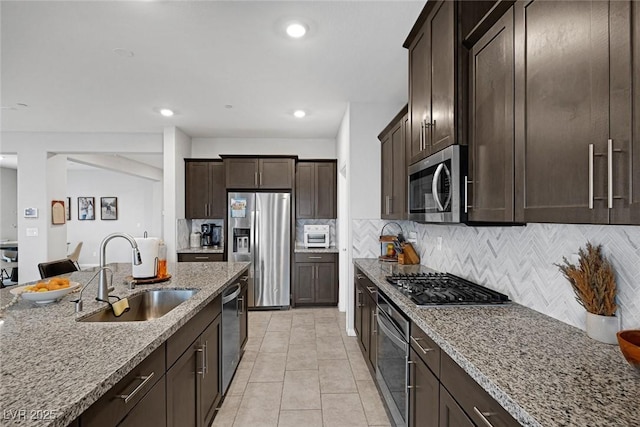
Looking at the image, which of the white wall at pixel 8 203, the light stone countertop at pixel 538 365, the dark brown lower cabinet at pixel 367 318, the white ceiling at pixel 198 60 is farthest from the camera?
the white wall at pixel 8 203

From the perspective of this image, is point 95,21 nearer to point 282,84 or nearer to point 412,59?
point 282,84

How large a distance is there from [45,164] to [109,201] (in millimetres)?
4694

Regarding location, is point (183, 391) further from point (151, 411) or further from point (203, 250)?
point (203, 250)

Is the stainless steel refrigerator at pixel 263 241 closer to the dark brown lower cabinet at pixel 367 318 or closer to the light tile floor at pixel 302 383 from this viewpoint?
the light tile floor at pixel 302 383

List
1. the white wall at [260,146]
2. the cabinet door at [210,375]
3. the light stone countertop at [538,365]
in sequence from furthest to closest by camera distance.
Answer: the white wall at [260,146], the cabinet door at [210,375], the light stone countertop at [538,365]

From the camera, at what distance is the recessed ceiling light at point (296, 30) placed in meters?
2.38

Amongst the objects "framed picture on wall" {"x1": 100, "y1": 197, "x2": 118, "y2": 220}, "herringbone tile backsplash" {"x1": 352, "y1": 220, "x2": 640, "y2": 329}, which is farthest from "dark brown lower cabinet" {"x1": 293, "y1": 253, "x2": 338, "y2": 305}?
"framed picture on wall" {"x1": 100, "y1": 197, "x2": 118, "y2": 220}

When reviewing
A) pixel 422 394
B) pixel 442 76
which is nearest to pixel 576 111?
pixel 442 76

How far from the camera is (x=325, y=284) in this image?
16.7 feet

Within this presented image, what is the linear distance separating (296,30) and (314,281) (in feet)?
11.8

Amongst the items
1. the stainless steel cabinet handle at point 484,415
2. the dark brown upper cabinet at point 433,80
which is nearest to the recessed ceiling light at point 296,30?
the dark brown upper cabinet at point 433,80

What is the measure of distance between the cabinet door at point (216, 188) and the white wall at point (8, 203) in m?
6.68

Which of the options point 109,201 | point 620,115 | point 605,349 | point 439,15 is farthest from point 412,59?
point 109,201

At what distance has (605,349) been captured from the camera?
1.15 metres
